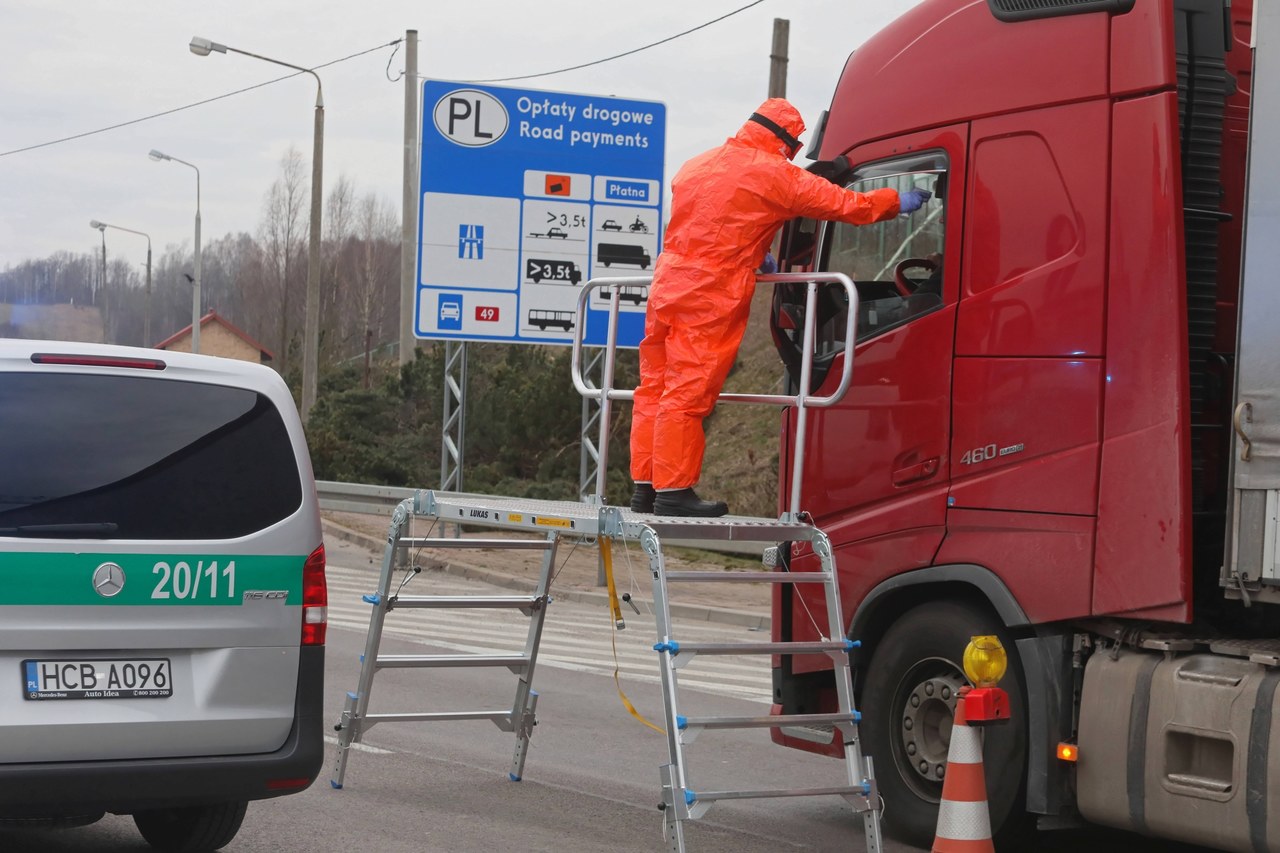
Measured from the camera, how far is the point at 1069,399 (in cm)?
584

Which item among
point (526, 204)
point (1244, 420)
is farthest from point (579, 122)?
point (1244, 420)

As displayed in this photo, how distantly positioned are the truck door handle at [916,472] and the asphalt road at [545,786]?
143 cm

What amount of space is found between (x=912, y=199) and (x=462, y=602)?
265 centimetres

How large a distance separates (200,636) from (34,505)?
638mm

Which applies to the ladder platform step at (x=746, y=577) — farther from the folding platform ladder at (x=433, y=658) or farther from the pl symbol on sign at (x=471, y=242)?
the pl symbol on sign at (x=471, y=242)

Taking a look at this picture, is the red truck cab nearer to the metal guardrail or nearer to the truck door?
the truck door

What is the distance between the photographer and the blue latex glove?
655 cm

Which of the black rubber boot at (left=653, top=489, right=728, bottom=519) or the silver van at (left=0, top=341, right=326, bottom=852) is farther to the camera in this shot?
Result: the black rubber boot at (left=653, top=489, right=728, bottom=519)

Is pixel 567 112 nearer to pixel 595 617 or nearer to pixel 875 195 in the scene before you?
pixel 595 617

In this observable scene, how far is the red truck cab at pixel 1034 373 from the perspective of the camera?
5.63 m

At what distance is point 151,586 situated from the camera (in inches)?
198

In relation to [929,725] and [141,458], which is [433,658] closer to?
[929,725]

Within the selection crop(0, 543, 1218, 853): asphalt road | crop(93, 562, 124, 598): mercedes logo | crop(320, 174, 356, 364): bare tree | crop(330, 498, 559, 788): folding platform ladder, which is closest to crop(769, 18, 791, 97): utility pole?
crop(0, 543, 1218, 853): asphalt road

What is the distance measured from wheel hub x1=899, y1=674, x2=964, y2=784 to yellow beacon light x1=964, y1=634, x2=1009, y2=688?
83cm
